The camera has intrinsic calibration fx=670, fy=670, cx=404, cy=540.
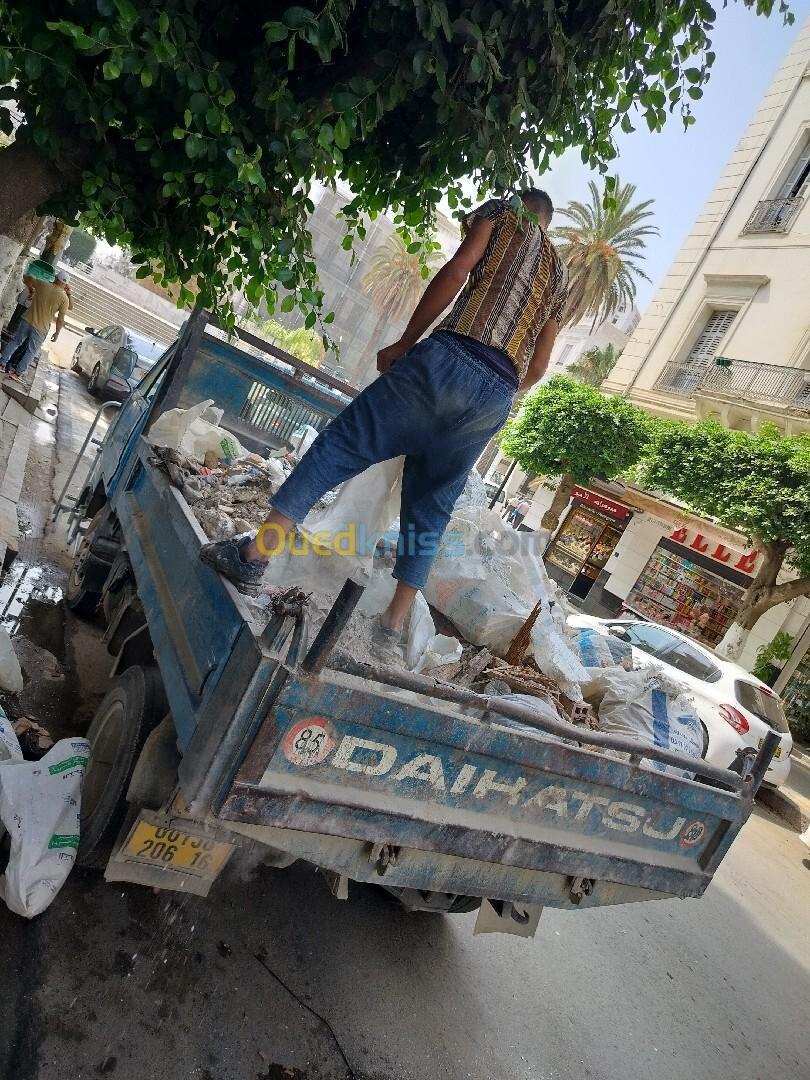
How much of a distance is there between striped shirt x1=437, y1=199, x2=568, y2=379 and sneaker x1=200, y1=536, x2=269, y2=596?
105 centimetres

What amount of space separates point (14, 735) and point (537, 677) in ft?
6.40

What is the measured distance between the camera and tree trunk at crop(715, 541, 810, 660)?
37.9 ft

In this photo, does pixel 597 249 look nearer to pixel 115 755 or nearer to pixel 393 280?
pixel 393 280

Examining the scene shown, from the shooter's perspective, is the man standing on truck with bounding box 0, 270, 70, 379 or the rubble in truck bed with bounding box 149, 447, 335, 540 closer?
the rubble in truck bed with bounding box 149, 447, 335, 540

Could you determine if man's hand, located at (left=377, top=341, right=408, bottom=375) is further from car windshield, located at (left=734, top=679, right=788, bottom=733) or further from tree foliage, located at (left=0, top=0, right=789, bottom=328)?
car windshield, located at (left=734, top=679, right=788, bottom=733)

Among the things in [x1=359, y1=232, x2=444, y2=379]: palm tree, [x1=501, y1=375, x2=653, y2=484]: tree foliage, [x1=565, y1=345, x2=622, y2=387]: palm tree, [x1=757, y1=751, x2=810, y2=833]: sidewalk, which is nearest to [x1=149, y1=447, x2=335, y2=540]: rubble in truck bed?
[x1=757, y1=751, x2=810, y2=833]: sidewalk

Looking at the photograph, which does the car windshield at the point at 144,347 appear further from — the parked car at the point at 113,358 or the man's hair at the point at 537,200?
the man's hair at the point at 537,200

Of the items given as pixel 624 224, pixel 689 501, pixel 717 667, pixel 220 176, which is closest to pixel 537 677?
pixel 220 176

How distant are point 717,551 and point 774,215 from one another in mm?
8422

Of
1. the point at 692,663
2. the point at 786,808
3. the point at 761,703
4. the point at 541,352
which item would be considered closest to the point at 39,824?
the point at 541,352

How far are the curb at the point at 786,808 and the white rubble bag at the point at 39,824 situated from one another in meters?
8.19

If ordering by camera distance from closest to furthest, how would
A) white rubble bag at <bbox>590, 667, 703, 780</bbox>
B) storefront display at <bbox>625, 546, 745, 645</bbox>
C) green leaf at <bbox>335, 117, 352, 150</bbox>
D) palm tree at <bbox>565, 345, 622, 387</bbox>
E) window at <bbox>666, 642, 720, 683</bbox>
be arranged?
green leaf at <bbox>335, 117, 352, 150</bbox> < white rubble bag at <bbox>590, 667, 703, 780</bbox> < window at <bbox>666, 642, 720, 683</bbox> < storefront display at <bbox>625, 546, 745, 645</bbox> < palm tree at <bbox>565, 345, 622, 387</bbox>

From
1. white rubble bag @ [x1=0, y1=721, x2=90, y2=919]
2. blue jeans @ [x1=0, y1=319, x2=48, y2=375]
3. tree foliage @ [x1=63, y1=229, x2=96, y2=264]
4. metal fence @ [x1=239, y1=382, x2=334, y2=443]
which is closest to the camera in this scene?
white rubble bag @ [x1=0, y1=721, x2=90, y2=919]

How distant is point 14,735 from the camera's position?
2.41 metres
